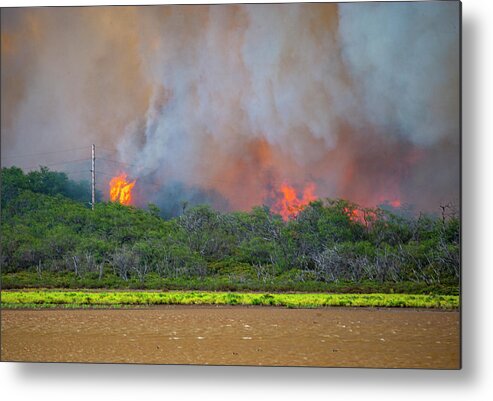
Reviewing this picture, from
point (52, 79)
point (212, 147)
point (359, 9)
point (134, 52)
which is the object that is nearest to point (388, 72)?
point (359, 9)

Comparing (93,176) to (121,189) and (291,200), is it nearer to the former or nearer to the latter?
(121,189)

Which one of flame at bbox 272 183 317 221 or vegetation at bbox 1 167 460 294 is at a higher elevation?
flame at bbox 272 183 317 221

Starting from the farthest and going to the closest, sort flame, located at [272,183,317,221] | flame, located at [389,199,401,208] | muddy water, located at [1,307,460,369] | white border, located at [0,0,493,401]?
flame, located at [272,183,317,221] < flame, located at [389,199,401,208] < muddy water, located at [1,307,460,369] < white border, located at [0,0,493,401]

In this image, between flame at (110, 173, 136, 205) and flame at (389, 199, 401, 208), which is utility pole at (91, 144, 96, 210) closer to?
flame at (110, 173, 136, 205)

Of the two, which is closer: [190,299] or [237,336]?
[237,336]

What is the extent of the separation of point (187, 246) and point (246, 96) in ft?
3.96

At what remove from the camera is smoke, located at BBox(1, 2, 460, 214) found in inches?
220

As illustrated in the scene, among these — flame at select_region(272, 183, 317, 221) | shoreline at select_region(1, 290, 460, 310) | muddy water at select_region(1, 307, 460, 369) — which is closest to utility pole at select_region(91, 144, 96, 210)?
shoreline at select_region(1, 290, 460, 310)

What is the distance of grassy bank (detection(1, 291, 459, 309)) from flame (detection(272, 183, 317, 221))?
0.62m

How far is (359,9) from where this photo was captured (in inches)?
223

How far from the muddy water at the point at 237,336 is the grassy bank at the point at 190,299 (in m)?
0.05

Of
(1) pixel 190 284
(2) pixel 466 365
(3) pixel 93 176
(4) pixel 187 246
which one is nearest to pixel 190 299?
(1) pixel 190 284

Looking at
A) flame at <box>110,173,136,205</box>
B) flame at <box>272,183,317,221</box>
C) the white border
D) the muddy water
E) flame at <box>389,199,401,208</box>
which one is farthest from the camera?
flame at <box>110,173,136,205</box>

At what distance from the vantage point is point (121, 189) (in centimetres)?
598
